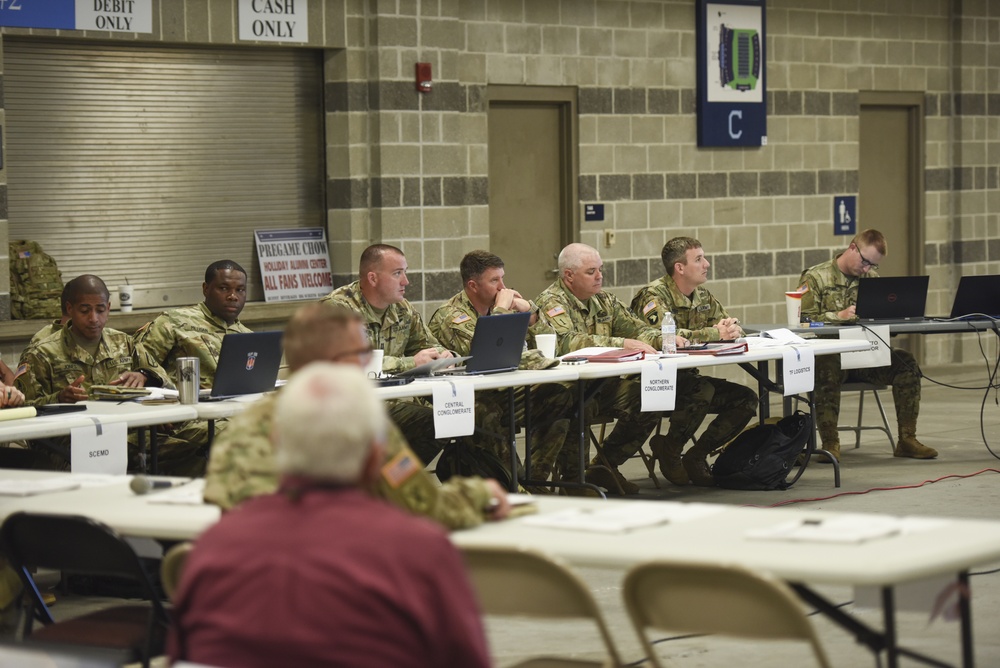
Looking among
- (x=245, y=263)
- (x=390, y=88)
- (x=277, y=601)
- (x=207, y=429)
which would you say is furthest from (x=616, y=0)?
(x=277, y=601)

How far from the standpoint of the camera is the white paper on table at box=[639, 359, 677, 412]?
23.3 feet

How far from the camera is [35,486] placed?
4.30 m

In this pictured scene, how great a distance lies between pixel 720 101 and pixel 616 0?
117 centimetres

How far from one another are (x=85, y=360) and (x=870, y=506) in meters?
3.59

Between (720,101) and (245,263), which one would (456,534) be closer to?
(245,263)

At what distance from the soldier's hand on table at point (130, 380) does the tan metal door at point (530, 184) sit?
4624 millimetres

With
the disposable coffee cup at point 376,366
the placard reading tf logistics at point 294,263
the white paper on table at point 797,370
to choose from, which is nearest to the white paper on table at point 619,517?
the disposable coffee cup at point 376,366

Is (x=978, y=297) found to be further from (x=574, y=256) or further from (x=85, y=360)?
(x=85, y=360)

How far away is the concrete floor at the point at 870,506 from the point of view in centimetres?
492

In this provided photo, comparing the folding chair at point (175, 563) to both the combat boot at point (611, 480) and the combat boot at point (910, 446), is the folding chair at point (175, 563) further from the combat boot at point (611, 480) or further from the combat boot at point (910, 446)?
the combat boot at point (910, 446)

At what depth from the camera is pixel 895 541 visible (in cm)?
329

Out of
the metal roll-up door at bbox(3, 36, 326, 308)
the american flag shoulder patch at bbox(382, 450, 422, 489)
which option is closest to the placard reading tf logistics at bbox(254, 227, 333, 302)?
the metal roll-up door at bbox(3, 36, 326, 308)

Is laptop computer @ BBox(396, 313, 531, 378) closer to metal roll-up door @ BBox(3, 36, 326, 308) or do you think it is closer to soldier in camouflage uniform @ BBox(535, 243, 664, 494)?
soldier in camouflage uniform @ BBox(535, 243, 664, 494)

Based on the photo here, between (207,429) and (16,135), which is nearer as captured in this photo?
(207,429)
